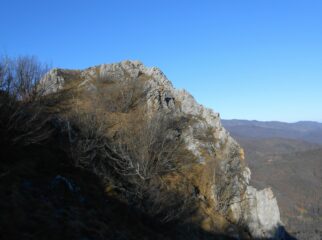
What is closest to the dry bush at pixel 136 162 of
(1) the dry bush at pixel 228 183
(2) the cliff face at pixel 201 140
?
(2) the cliff face at pixel 201 140

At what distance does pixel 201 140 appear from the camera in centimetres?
3291

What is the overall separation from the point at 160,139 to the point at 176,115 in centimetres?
743

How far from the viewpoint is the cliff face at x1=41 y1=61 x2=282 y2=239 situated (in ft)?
94.0

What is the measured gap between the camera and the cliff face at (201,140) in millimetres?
28641

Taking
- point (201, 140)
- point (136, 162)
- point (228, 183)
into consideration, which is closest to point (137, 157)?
point (136, 162)

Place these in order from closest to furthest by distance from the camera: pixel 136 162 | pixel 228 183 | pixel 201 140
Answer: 1. pixel 136 162
2. pixel 228 183
3. pixel 201 140

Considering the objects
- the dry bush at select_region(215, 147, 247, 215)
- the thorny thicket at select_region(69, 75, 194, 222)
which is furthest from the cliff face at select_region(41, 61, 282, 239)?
the thorny thicket at select_region(69, 75, 194, 222)

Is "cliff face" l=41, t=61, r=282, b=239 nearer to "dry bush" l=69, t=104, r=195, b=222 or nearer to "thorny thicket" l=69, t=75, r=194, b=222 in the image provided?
"thorny thicket" l=69, t=75, r=194, b=222

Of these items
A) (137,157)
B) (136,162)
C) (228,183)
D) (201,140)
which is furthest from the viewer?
(201,140)

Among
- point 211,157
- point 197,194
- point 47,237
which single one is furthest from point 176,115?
point 47,237

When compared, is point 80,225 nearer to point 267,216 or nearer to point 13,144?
point 13,144

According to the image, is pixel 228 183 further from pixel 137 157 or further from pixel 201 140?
pixel 137 157

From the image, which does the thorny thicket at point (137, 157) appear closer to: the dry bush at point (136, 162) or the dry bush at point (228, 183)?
the dry bush at point (136, 162)

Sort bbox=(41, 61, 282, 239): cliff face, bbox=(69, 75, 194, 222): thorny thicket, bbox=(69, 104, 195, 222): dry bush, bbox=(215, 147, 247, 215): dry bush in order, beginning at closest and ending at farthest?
bbox=(69, 104, 195, 222): dry bush, bbox=(69, 75, 194, 222): thorny thicket, bbox=(215, 147, 247, 215): dry bush, bbox=(41, 61, 282, 239): cliff face
